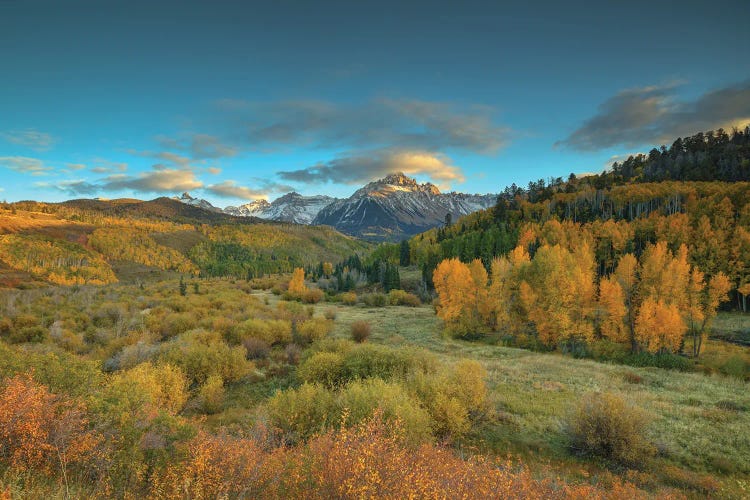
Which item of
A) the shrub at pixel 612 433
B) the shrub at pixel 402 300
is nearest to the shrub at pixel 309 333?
the shrub at pixel 612 433

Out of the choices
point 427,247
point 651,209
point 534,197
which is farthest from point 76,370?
point 534,197

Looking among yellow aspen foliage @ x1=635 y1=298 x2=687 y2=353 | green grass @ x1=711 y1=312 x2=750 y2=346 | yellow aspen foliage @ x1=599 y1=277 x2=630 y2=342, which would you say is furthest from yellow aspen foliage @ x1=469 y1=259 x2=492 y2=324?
green grass @ x1=711 y1=312 x2=750 y2=346

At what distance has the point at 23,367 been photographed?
12047mm

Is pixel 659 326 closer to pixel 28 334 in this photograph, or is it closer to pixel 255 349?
pixel 255 349

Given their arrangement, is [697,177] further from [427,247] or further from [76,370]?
[76,370]

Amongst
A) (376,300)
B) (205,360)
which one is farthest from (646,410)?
(376,300)

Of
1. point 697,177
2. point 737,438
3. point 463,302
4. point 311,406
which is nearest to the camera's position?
point 311,406

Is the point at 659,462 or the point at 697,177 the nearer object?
the point at 659,462

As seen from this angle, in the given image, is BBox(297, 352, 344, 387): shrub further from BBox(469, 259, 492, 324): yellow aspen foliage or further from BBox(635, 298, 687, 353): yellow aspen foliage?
BBox(635, 298, 687, 353): yellow aspen foliage

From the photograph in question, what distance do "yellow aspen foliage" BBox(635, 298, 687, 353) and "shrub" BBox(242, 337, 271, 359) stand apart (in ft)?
134

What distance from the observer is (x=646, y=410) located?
19.2 meters

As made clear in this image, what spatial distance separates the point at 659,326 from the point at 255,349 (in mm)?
43196

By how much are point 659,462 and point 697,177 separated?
151 m

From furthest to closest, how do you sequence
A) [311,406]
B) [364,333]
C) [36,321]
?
[364,333]
[36,321]
[311,406]
